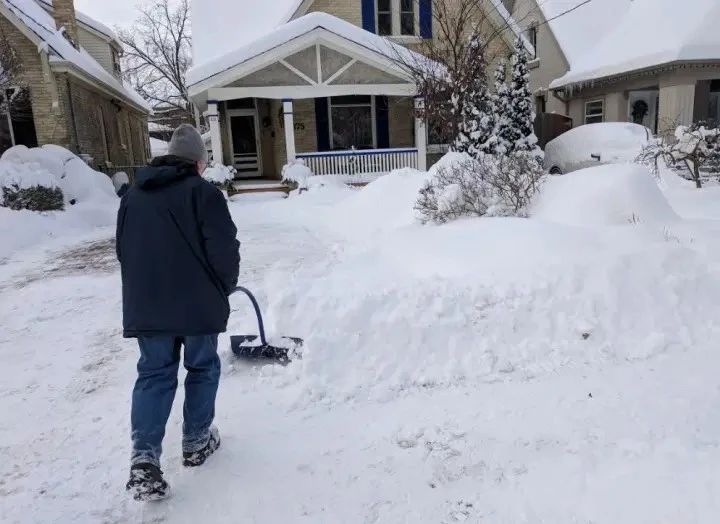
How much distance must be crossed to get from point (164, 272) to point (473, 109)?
12.3 m

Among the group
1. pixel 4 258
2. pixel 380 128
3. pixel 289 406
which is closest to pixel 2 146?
pixel 4 258

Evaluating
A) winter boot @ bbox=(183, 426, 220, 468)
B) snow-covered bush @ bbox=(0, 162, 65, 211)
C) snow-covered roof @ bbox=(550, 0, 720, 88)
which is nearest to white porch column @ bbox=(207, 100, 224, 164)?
snow-covered bush @ bbox=(0, 162, 65, 211)

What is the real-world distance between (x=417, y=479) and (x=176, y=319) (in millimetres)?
1432

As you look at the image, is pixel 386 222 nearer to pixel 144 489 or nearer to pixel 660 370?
pixel 660 370

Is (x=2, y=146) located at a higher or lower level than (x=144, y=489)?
higher

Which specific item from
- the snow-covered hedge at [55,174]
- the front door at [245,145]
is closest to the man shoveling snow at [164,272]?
the snow-covered hedge at [55,174]

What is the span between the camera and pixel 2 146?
1688cm

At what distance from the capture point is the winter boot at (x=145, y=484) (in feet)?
8.35

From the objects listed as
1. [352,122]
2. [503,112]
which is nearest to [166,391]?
[503,112]

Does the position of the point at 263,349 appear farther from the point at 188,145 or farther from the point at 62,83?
the point at 62,83

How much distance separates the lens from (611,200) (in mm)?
5500

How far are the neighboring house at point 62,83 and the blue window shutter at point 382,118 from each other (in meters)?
9.45

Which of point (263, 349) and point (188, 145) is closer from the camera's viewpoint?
point (188, 145)

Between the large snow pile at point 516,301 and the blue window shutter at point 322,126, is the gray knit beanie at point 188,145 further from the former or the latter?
the blue window shutter at point 322,126
